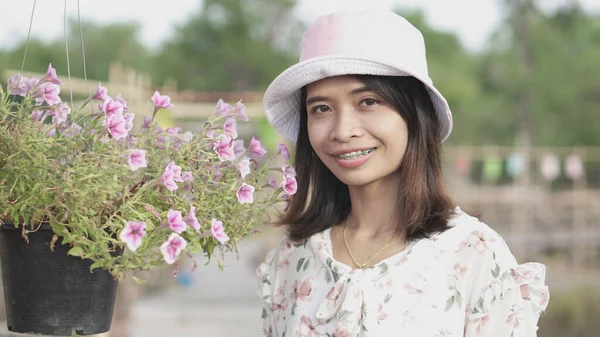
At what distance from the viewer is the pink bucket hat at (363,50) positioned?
1752 mm

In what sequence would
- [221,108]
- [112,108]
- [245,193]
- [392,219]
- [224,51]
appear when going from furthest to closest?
[224,51] < [392,219] < [221,108] < [245,193] < [112,108]

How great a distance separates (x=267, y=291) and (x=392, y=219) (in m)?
0.38

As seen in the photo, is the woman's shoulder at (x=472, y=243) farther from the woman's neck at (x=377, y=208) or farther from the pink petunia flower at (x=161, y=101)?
the pink petunia flower at (x=161, y=101)

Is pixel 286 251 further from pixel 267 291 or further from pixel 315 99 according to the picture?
pixel 315 99

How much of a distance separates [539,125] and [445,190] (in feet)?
102

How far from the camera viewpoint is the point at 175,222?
4.58 ft

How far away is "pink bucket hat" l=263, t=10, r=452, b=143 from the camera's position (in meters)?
1.75

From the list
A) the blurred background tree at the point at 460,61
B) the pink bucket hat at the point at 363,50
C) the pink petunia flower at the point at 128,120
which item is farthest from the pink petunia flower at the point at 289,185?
the blurred background tree at the point at 460,61

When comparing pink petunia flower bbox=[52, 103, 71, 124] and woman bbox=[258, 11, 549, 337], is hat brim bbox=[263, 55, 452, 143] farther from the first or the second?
pink petunia flower bbox=[52, 103, 71, 124]

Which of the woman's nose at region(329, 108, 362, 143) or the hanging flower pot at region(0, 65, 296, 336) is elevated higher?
the woman's nose at region(329, 108, 362, 143)

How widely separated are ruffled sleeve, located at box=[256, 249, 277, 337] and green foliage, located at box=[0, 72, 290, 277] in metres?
0.55

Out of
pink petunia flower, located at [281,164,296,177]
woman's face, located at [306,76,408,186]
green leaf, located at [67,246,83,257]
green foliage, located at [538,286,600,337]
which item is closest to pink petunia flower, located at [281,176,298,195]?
pink petunia flower, located at [281,164,296,177]

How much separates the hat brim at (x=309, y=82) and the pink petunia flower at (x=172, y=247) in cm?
56

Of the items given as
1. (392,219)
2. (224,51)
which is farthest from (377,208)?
(224,51)
